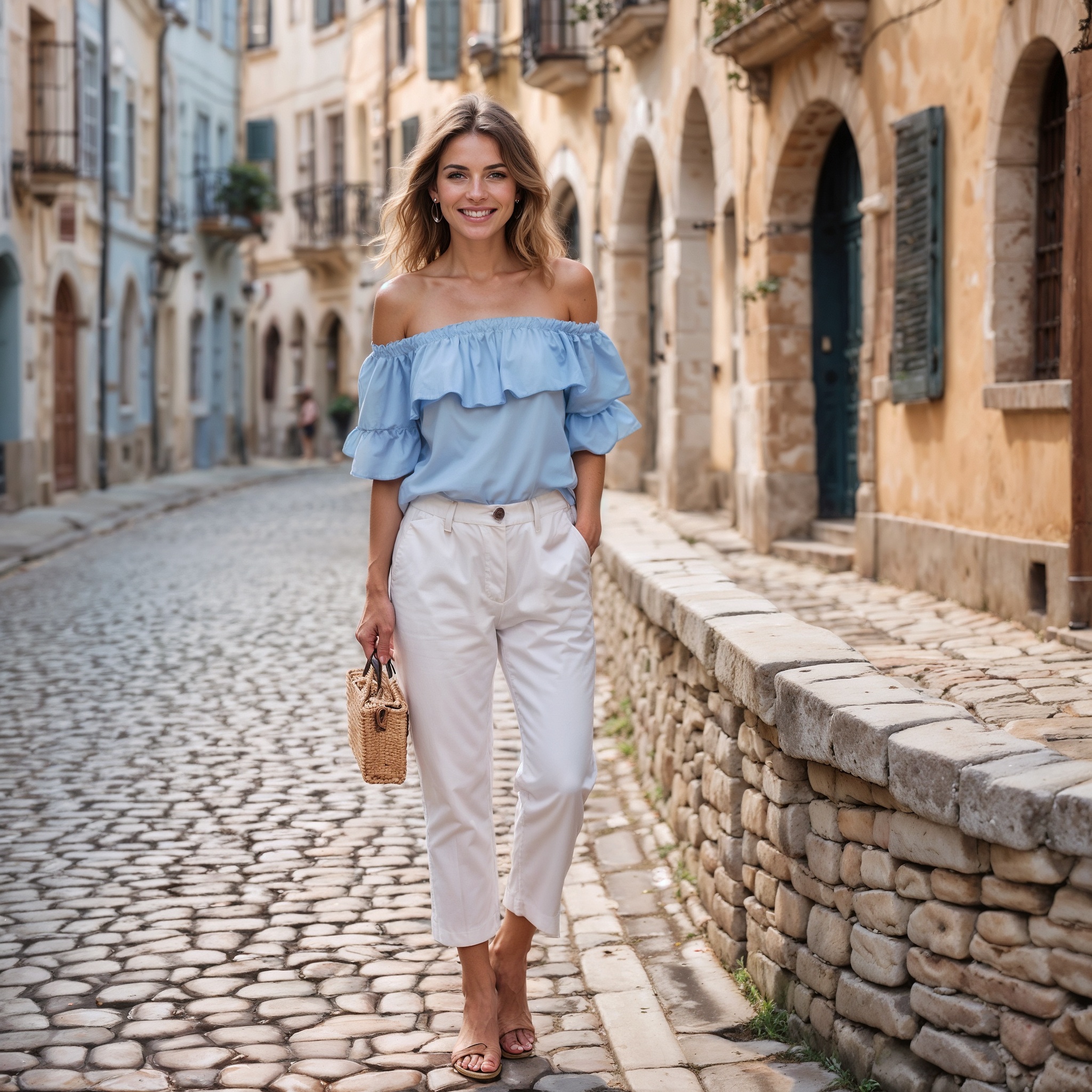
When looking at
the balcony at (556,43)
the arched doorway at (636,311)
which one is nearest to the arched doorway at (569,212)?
the balcony at (556,43)

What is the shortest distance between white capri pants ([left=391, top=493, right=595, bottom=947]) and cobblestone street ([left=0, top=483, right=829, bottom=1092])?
44 cm

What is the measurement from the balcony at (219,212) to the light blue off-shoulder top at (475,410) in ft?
88.3

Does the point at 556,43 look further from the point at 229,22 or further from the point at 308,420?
the point at 308,420

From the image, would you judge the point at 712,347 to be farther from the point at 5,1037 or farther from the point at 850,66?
the point at 5,1037

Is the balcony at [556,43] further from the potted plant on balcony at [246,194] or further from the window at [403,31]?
the potted plant on balcony at [246,194]

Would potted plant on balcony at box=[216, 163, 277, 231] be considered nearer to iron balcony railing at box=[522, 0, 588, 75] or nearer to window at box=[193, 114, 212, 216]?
window at box=[193, 114, 212, 216]

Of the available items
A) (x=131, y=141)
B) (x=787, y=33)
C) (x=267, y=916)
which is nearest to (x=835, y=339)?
(x=787, y=33)

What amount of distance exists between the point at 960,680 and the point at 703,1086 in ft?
7.98

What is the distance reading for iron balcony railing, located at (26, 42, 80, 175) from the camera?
1989 centimetres

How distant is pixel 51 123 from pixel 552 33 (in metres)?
6.49

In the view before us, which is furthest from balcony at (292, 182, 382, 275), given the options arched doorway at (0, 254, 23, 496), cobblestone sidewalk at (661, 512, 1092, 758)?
cobblestone sidewalk at (661, 512, 1092, 758)

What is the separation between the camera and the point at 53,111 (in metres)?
20.2

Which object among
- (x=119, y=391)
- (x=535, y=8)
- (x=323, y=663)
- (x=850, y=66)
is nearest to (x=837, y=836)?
(x=323, y=663)

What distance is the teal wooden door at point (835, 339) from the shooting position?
471 inches
